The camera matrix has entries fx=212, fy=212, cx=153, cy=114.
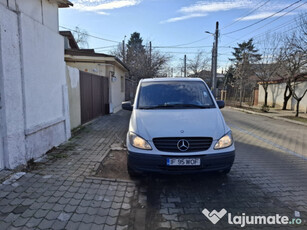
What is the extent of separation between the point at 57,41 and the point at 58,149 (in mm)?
2850

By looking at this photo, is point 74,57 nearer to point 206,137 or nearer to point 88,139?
point 88,139

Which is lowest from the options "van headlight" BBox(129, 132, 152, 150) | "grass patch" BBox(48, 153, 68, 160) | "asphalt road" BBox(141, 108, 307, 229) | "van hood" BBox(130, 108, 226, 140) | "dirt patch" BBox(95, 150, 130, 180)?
"asphalt road" BBox(141, 108, 307, 229)

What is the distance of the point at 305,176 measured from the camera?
4.24 m

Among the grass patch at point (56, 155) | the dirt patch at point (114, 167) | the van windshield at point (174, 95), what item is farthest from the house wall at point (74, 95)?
the van windshield at point (174, 95)

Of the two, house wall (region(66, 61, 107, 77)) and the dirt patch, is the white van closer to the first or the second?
the dirt patch

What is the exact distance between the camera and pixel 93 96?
9.86 meters

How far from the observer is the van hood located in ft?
11.0

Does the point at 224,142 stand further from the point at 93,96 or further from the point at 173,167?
the point at 93,96

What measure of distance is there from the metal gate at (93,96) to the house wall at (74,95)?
50 cm

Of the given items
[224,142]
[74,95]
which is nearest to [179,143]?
[224,142]

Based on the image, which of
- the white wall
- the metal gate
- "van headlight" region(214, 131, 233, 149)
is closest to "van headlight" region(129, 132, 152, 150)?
"van headlight" region(214, 131, 233, 149)

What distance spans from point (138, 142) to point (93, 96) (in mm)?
7061

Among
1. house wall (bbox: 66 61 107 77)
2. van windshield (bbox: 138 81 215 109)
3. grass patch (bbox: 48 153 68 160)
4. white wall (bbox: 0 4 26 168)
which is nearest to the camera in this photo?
white wall (bbox: 0 4 26 168)

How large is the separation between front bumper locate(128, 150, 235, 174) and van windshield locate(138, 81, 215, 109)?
1.21 metres
